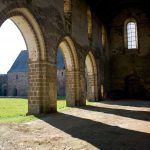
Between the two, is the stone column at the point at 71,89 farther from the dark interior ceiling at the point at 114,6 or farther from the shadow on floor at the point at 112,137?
the dark interior ceiling at the point at 114,6

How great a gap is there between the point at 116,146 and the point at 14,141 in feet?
5.97

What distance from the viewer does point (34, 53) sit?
9203mm

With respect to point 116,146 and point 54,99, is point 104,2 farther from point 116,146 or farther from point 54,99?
point 116,146

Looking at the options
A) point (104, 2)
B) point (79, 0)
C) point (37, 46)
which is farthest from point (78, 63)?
point (104, 2)

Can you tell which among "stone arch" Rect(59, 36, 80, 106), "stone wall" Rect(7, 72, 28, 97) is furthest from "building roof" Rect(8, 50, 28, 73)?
"stone arch" Rect(59, 36, 80, 106)

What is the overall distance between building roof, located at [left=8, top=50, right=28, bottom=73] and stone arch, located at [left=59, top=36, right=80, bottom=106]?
1031 inches

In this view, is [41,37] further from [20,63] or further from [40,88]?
[20,63]

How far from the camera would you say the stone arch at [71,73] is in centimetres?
1289

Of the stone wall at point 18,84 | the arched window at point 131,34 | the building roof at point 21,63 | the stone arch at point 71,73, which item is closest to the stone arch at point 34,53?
the stone arch at point 71,73

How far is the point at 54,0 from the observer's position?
10.4 meters

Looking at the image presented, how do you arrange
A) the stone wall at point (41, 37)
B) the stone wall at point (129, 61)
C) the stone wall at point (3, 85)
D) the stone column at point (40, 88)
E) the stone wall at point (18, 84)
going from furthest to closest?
the stone wall at point (3, 85), the stone wall at point (18, 84), the stone wall at point (129, 61), the stone column at point (40, 88), the stone wall at point (41, 37)

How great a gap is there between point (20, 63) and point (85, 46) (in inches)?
1038

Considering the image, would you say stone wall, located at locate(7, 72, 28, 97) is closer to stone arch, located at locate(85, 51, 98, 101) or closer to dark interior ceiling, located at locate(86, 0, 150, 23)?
dark interior ceiling, located at locate(86, 0, 150, 23)

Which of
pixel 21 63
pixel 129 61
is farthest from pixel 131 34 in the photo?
pixel 21 63
